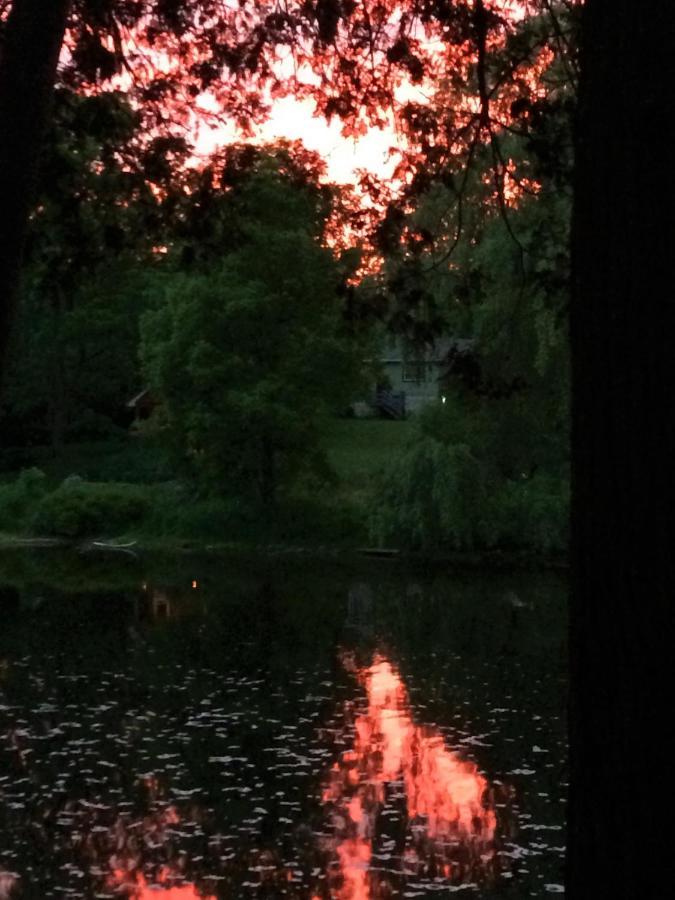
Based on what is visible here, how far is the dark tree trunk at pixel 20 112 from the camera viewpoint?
5375 millimetres

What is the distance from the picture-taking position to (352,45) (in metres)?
9.57

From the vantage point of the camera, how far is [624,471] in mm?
3635

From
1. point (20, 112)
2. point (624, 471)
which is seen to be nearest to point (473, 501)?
point (20, 112)

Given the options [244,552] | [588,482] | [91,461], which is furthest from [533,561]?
[588,482]

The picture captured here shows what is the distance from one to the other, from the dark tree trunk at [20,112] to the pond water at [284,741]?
870cm

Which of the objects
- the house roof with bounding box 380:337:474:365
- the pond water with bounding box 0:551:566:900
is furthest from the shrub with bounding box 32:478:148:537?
→ the house roof with bounding box 380:337:474:365

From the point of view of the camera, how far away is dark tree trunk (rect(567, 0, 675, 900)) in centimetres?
357

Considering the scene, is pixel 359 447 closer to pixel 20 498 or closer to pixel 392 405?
pixel 392 405

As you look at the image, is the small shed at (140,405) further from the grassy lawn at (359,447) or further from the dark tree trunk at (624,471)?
the dark tree trunk at (624,471)

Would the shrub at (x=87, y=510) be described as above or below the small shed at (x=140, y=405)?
below

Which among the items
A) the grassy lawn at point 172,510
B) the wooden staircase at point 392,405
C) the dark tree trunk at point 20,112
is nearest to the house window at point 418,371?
the dark tree trunk at point 20,112

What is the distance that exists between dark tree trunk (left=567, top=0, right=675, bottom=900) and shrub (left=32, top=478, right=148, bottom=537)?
3959 centimetres

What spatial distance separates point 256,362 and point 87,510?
A: 6681mm

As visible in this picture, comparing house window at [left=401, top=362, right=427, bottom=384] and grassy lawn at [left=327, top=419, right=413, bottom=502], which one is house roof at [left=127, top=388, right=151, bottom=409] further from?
house window at [left=401, top=362, right=427, bottom=384]
